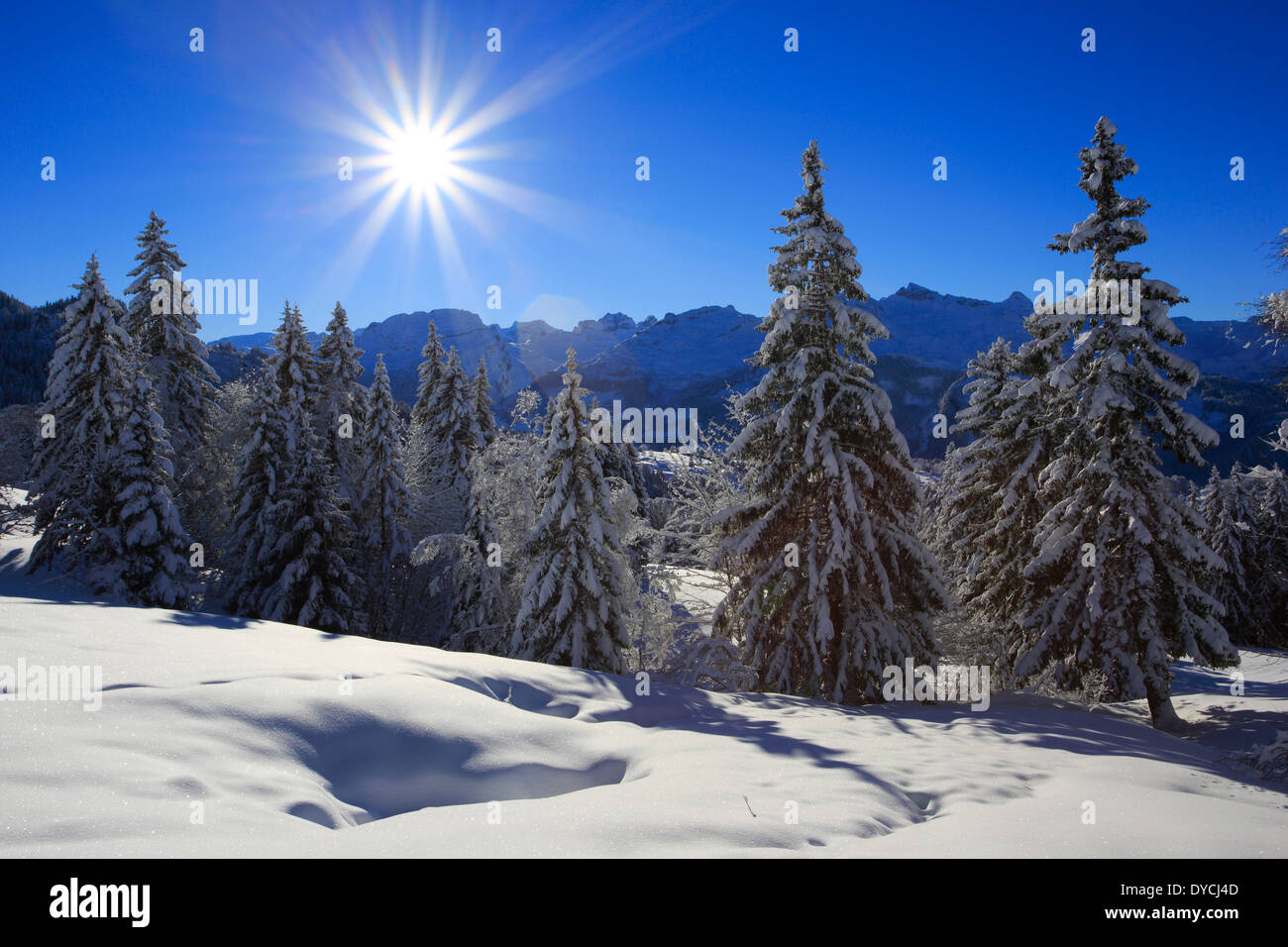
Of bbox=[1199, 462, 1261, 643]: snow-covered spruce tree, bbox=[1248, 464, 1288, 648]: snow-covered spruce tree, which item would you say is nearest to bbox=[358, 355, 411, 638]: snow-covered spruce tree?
bbox=[1199, 462, 1261, 643]: snow-covered spruce tree

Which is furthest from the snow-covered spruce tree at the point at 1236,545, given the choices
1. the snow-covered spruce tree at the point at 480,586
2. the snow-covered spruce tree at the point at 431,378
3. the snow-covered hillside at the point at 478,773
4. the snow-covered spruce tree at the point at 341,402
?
the snow-covered spruce tree at the point at 341,402

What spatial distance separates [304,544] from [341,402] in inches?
391

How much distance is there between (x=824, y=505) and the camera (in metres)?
15.3

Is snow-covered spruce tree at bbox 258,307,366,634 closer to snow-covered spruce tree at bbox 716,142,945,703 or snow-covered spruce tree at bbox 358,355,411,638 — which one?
Result: snow-covered spruce tree at bbox 358,355,411,638

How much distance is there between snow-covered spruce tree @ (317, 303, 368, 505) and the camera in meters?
30.5

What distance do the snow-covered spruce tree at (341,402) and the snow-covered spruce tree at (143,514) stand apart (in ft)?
26.9

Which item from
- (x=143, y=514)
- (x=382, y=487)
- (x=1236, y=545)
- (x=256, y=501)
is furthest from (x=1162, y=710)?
(x=1236, y=545)

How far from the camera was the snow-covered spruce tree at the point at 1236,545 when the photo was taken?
124ft

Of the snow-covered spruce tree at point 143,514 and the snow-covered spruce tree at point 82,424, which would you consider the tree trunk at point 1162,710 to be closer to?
the snow-covered spruce tree at point 143,514

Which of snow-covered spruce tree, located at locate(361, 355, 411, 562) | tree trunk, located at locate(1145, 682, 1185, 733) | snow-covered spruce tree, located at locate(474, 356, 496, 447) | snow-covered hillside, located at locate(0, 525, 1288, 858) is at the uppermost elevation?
snow-covered spruce tree, located at locate(474, 356, 496, 447)

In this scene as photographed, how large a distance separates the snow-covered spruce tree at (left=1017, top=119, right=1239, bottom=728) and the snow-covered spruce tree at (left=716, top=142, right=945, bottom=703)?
339 cm

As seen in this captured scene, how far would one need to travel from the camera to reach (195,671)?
19.2 feet

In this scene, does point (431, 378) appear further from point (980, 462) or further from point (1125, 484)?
point (1125, 484)
